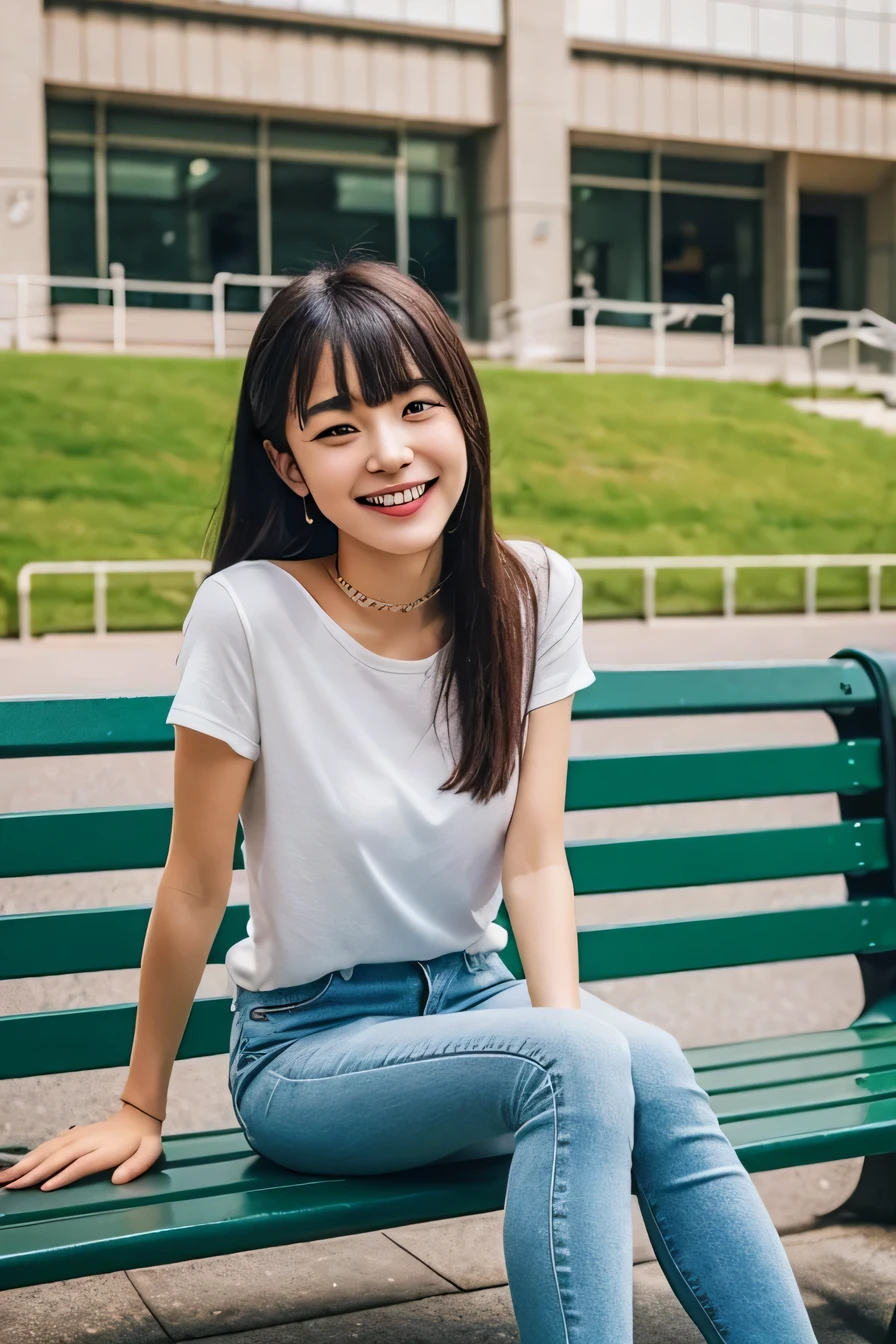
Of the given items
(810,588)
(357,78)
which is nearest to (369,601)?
(810,588)

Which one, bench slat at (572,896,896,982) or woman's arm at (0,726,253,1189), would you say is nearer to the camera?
woman's arm at (0,726,253,1189)

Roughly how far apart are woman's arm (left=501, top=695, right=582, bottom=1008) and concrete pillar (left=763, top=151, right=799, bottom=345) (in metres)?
15.0

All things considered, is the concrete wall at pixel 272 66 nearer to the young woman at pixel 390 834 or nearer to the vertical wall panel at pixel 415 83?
the vertical wall panel at pixel 415 83

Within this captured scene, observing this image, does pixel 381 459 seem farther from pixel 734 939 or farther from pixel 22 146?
pixel 22 146

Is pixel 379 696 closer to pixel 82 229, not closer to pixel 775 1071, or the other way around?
pixel 775 1071

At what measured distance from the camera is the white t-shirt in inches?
76.2

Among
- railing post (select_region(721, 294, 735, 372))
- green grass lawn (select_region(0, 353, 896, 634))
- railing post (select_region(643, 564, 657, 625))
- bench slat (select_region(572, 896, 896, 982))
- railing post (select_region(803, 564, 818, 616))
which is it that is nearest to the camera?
bench slat (select_region(572, 896, 896, 982))

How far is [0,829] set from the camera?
213 cm

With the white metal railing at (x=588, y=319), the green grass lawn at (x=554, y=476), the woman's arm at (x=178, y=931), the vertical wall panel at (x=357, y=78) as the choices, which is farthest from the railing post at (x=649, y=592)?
the woman's arm at (x=178, y=931)

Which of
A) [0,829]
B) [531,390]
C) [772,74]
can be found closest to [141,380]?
[531,390]

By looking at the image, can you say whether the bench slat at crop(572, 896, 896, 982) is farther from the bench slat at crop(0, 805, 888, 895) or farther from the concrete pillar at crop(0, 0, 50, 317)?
the concrete pillar at crop(0, 0, 50, 317)

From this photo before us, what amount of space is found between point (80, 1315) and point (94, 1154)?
0.68 meters

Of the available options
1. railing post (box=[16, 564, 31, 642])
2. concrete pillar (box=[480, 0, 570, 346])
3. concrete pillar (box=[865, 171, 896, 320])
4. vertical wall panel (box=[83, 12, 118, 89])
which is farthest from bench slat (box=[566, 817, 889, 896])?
concrete pillar (box=[865, 171, 896, 320])

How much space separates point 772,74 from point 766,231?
197 centimetres
